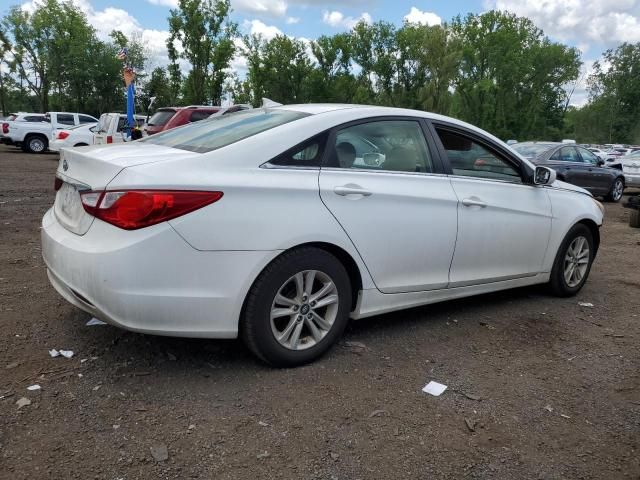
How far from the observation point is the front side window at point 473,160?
13.3ft

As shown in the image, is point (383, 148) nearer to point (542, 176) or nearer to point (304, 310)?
point (304, 310)

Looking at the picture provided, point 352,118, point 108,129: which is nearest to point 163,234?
point 352,118

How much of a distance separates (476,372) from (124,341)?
7.32ft

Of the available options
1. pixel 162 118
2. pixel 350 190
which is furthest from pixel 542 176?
pixel 162 118

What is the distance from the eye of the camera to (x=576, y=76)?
6184 centimetres

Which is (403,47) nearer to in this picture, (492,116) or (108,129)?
(492,116)

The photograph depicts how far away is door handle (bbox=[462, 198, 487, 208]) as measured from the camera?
3977 mm

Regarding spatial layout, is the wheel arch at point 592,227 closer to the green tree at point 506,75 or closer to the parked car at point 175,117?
the parked car at point 175,117

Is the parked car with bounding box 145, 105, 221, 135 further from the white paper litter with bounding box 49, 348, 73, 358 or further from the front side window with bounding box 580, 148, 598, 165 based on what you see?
the white paper litter with bounding box 49, 348, 73, 358

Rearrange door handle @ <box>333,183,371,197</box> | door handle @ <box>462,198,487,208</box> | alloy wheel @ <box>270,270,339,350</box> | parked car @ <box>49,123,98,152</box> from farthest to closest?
parked car @ <box>49,123,98,152</box>
door handle @ <box>462,198,487,208</box>
door handle @ <box>333,183,371,197</box>
alloy wheel @ <box>270,270,339,350</box>

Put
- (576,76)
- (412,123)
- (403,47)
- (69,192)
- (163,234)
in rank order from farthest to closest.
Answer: (576,76) → (403,47) → (412,123) → (69,192) → (163,234)

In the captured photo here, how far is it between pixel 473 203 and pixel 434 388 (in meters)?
1.47

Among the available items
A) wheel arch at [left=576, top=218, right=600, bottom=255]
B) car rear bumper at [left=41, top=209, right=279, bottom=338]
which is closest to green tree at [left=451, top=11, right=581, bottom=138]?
wheel arch at [left=576, top=218, right=600, bottom=255]

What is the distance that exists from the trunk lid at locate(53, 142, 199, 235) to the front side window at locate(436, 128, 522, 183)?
193 cm
